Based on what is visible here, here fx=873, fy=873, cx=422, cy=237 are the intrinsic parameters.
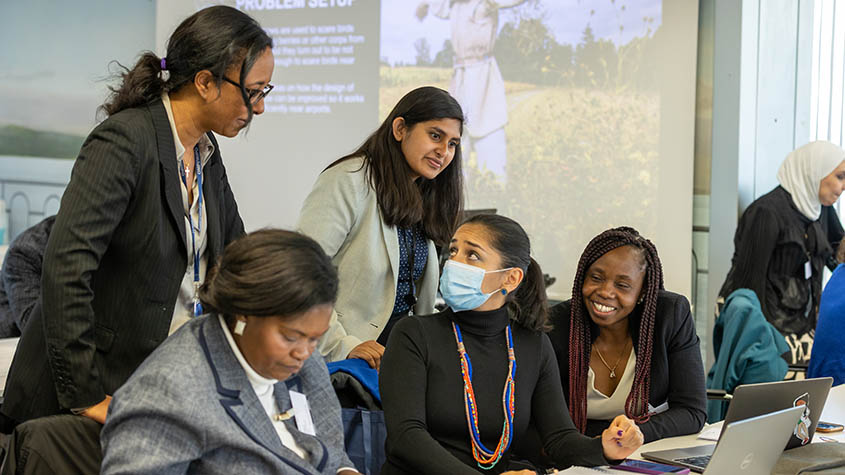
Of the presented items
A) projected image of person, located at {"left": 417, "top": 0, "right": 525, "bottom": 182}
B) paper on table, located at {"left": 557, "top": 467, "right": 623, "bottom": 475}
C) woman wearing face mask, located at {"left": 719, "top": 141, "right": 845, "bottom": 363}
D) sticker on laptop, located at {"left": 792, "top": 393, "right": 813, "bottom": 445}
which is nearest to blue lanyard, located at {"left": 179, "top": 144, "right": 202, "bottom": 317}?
paper on table, located at {"left": 557, "top": 467, "right": 623, "bottom": 475}

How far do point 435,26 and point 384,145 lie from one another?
298 cm

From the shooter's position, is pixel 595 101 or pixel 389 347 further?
pixel 595 101

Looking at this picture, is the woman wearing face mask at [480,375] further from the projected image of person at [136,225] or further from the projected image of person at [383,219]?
the projected image of person at [136,225]

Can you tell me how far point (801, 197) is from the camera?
498 cm

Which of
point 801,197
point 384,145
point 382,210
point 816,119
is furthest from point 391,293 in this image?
point 816,119

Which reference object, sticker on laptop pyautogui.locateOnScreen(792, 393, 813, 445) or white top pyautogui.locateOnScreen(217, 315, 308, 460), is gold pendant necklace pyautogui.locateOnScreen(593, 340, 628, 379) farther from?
white top pyautogui.locateOnScreen(217, 315, 308, 460)

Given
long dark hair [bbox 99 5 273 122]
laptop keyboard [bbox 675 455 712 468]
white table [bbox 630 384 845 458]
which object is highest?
long dark hair [bbox 99 5 273 122]

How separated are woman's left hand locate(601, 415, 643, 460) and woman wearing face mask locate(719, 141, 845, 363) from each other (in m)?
3.15

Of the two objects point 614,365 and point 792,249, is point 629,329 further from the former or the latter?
point 792,249

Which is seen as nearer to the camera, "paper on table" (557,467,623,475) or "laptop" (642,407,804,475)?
"laptop" (642,407,804,475)

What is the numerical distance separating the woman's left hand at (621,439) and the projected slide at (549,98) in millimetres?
3266

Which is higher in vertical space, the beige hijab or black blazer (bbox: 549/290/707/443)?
the beige hijab

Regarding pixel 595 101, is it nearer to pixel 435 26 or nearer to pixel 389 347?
pixel 435 26

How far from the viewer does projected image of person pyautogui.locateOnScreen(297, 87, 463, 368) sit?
2.58 m
